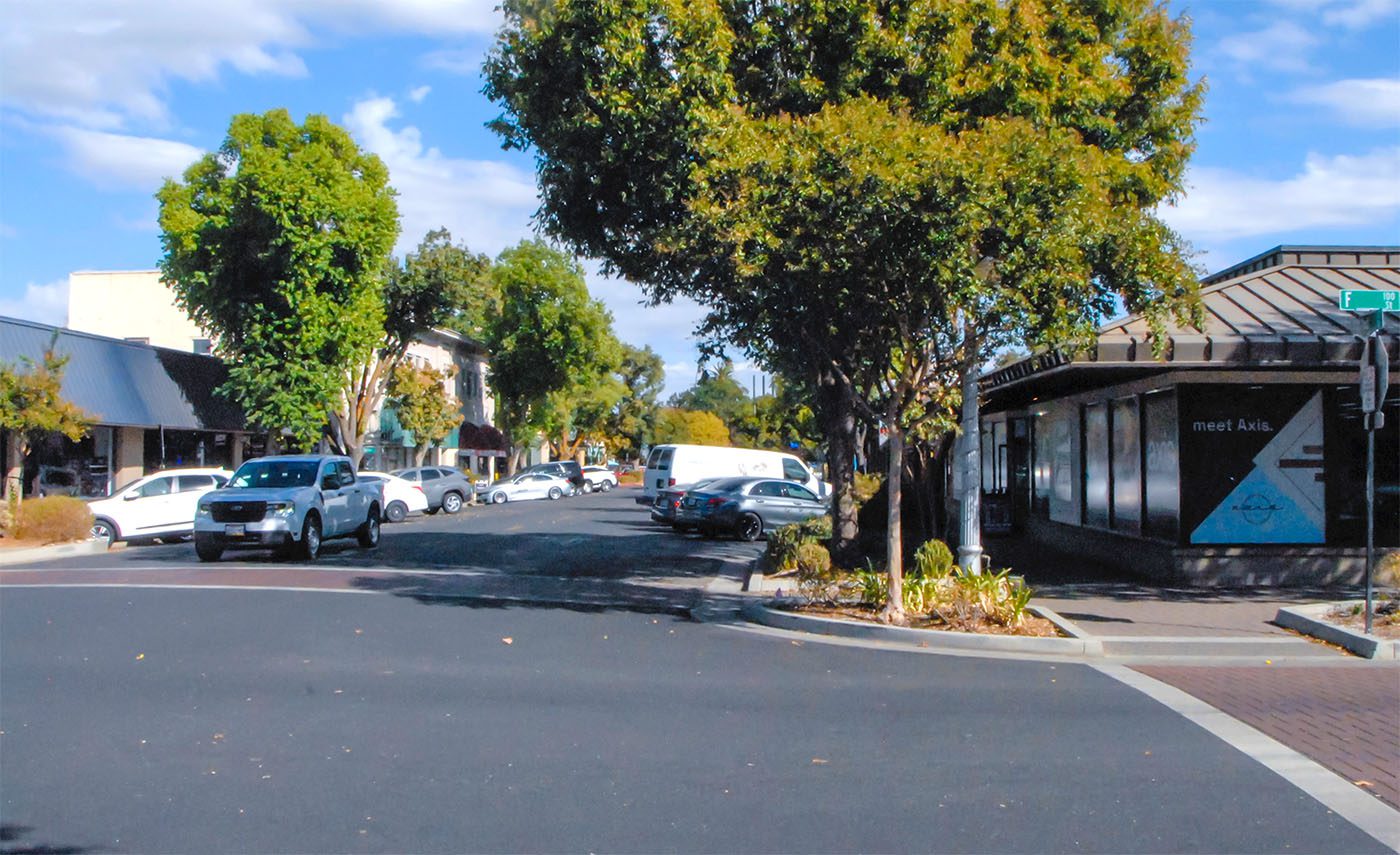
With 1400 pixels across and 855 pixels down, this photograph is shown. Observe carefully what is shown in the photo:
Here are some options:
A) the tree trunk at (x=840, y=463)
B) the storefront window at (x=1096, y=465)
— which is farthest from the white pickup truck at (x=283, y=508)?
the storefront window at (x=1096, y=465)

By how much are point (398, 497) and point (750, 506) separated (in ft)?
46.1

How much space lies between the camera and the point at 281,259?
121ft

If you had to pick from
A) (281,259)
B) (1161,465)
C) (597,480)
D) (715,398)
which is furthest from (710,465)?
(715,398)

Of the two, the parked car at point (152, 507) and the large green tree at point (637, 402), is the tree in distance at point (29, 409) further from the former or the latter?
the large green tree at point (637, 402)

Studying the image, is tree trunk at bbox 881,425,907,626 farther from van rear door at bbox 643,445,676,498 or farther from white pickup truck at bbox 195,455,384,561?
van rear door at bbox 643,445,676,498

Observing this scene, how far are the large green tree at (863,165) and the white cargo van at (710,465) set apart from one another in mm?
16981

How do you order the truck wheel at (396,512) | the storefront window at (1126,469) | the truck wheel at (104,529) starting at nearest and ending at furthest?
the storefront window at (1126,469) → the truck wheel at (104,529) → the truck wheel at (396,512)

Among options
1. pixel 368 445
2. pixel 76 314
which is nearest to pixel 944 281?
pixel 368 445

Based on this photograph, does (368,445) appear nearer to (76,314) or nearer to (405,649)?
(76,314)

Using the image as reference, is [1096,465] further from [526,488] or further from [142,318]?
[142,318]

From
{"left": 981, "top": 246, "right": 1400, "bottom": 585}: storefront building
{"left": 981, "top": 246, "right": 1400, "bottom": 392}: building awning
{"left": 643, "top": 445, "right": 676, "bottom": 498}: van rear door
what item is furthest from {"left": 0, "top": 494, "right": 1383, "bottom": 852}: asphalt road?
{"left": 643, "top": 445, "right": 676, "bottom": 498}: van rear door

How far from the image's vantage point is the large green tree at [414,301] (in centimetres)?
4347

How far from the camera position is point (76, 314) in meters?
52.6

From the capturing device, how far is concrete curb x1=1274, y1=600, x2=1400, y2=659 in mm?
11180
